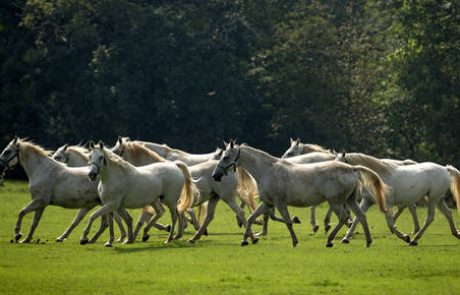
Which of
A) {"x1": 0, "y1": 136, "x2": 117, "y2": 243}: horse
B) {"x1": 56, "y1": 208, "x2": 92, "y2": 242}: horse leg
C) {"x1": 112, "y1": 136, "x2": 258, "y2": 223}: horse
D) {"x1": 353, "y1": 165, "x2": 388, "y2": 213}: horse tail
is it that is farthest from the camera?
Result: {"x1": 112, "y1": 136, "x2": 258, "y2": 223}: horse

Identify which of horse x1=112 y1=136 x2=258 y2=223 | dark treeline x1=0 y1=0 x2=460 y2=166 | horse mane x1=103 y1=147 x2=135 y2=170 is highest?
horse mane x1=103 y1=147 x2=135 y2=170

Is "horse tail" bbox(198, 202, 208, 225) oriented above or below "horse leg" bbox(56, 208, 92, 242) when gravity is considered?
below

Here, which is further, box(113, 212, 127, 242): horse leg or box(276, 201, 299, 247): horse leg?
box(113, 212, 127, 242): horse leg

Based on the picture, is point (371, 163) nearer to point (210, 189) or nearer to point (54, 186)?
point (210, 189)

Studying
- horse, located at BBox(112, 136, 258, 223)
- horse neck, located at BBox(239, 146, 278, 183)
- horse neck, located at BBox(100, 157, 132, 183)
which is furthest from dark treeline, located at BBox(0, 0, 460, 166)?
horse neck, located at BBox(100, 157, 132, 183)

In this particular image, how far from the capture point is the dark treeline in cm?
5512

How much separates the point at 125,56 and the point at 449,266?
39.0 m

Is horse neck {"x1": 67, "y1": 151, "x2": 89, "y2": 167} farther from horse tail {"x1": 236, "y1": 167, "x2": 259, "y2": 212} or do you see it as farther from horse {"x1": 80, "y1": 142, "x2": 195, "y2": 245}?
horse tail {"x1": 236, "y1": 167, "x2": 259, "y2": 212}

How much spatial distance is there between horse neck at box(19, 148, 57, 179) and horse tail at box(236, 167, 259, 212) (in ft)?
12.4

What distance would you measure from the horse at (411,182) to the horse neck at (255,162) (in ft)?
7.09

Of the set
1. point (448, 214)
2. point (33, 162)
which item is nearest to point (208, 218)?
point (33, 162)

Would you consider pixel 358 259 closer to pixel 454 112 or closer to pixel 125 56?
pixel 454 112

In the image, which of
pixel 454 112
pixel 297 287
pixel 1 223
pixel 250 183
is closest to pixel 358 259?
pixel 297 287

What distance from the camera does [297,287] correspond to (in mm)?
16031
